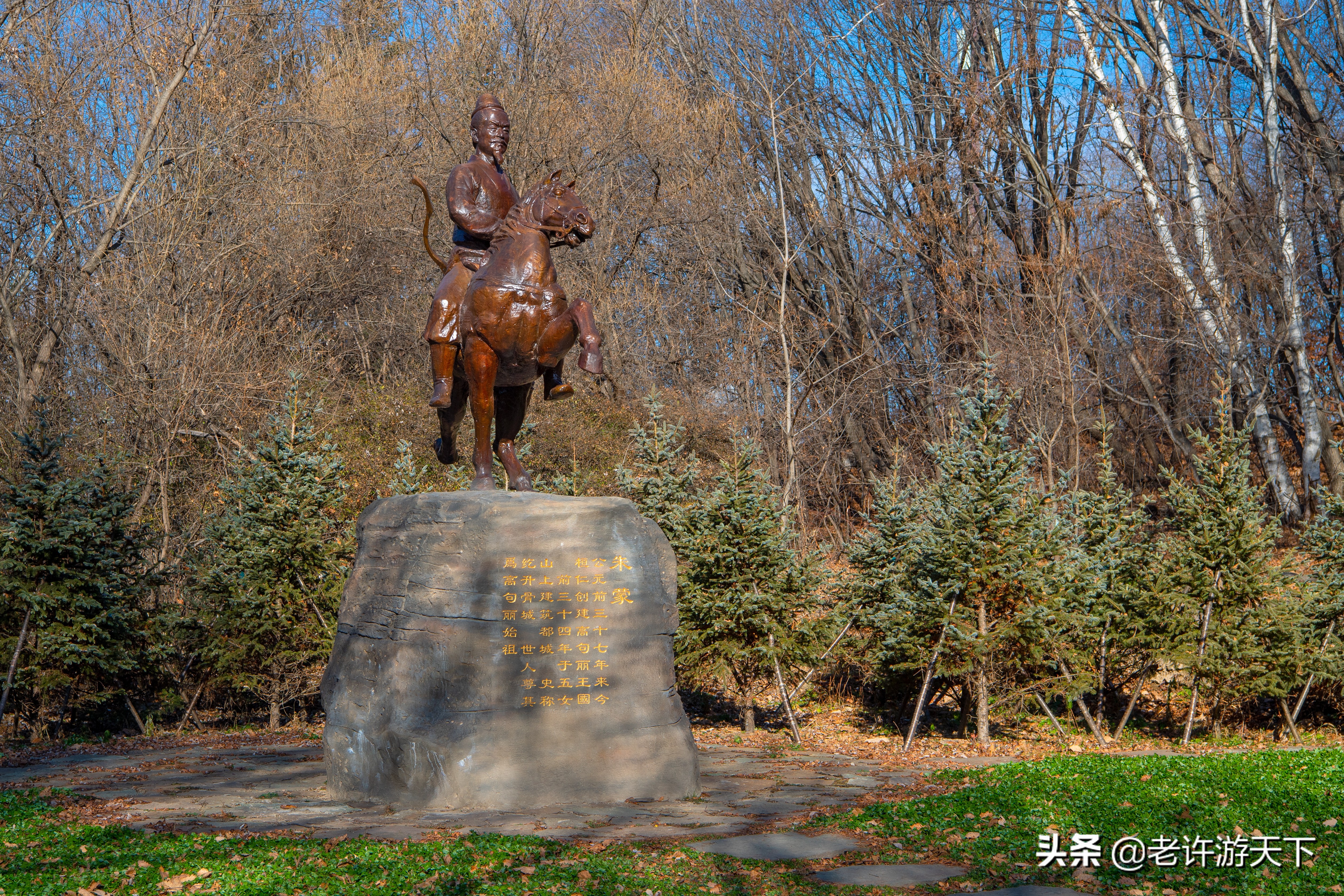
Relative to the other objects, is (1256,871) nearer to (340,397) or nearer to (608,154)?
(340,397)

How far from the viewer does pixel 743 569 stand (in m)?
11.0

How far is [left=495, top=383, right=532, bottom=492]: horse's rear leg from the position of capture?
8523 mm

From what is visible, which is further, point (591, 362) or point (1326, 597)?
point (1326, 597)

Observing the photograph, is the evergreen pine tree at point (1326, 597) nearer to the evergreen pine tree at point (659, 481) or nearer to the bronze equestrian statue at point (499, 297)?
the evergreen pine tree at point (659, 481)

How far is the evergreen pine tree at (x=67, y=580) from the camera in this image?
1055 centimetres

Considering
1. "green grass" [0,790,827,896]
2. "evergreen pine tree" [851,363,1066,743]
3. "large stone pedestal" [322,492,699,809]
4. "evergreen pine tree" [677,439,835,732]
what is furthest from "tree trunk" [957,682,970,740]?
"green grass" [0,790,827,896]

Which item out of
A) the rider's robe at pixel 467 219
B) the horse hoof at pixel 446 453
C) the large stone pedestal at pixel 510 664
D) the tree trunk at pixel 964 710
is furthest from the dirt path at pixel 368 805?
the rider's robe at pixel 467 219

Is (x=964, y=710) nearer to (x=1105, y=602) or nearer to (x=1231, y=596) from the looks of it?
(x=1105, y=602)

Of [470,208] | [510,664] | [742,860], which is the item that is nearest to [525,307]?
[470,208]

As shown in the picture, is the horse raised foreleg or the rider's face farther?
the rider's face

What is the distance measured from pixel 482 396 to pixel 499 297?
29.2 inches

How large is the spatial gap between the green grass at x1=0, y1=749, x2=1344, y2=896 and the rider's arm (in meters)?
4.19

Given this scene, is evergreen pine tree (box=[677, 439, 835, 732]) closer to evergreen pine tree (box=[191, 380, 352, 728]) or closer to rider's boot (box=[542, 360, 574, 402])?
rider's boot (box=[542, 360, 574, 402])

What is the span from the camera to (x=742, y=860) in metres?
5.45
